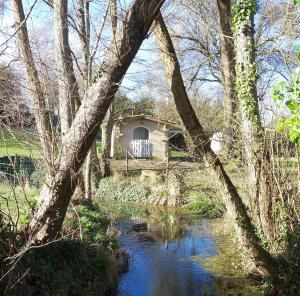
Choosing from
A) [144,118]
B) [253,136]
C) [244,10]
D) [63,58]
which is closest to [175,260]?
[253,136]

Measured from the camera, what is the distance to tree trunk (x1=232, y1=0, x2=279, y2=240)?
10.3m

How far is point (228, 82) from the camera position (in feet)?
61.2

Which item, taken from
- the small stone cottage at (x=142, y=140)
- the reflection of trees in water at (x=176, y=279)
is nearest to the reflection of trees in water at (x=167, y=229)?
the reflection of trees in water at (x=176, y=279)

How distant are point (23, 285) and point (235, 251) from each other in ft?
25.3

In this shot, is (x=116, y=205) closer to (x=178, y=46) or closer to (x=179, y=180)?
(x=179, y=180)

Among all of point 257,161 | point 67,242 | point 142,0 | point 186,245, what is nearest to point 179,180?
point 186,245

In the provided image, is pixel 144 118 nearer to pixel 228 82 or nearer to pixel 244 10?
pixel 228 82

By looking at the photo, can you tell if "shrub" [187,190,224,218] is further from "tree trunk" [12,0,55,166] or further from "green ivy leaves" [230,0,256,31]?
"tree trunk" [12,0,55,166]

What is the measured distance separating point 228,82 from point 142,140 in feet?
55.6

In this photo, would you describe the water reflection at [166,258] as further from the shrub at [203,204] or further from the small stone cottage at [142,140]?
the small stone cottage at [142,140]

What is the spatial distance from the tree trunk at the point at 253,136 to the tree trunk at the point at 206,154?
0.46 m

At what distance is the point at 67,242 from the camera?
29.5 feet

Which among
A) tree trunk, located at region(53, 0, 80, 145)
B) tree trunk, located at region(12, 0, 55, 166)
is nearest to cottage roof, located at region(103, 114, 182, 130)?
tree trunk, located at region(53, 0, 80, 145)

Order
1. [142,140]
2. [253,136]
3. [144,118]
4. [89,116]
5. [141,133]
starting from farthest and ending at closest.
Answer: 1. [141,133]
2. [144,118]
3. [142,140]
4. [253,136]
5. [89,116]
